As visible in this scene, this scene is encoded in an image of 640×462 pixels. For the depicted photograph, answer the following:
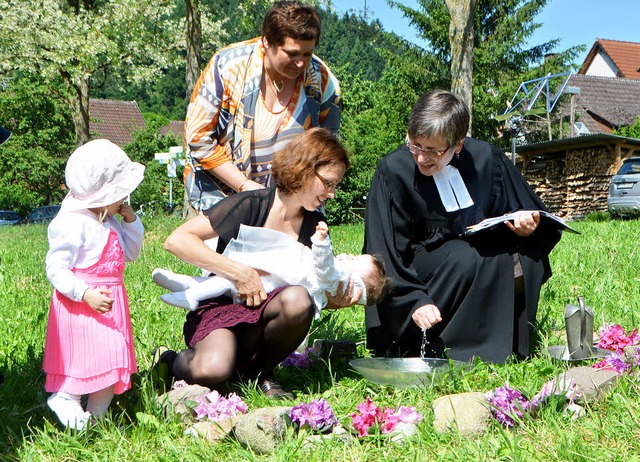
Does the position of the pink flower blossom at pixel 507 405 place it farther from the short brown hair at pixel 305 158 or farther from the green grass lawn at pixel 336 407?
the short brown hair at pixel 305 158

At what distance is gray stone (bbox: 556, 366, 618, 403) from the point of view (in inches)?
136

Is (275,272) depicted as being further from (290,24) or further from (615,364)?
(615,364)

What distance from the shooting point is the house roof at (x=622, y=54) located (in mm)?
49938

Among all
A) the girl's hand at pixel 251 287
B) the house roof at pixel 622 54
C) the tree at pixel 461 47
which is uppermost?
the house roof at pixel 622 54

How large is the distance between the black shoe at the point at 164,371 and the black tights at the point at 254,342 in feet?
0.26

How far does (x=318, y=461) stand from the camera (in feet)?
9.79

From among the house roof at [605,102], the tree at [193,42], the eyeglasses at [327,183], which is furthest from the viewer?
the house roof at [605,102]

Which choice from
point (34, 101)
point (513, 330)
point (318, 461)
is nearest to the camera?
point (318, 461)

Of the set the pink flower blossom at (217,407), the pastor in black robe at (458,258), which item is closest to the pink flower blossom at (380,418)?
the pink flower blossom at (217,407)

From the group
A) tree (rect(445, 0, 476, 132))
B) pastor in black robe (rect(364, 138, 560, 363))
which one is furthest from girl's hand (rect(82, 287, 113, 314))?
tree (rect(445, 0, 476, 132))

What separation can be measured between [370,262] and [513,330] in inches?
36.7

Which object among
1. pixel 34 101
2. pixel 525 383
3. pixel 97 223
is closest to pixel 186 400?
pixel 97 223

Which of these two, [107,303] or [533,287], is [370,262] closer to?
[533,287]

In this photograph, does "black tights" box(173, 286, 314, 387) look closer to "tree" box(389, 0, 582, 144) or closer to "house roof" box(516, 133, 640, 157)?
"house roof" box(516, 133, 640, 157)
